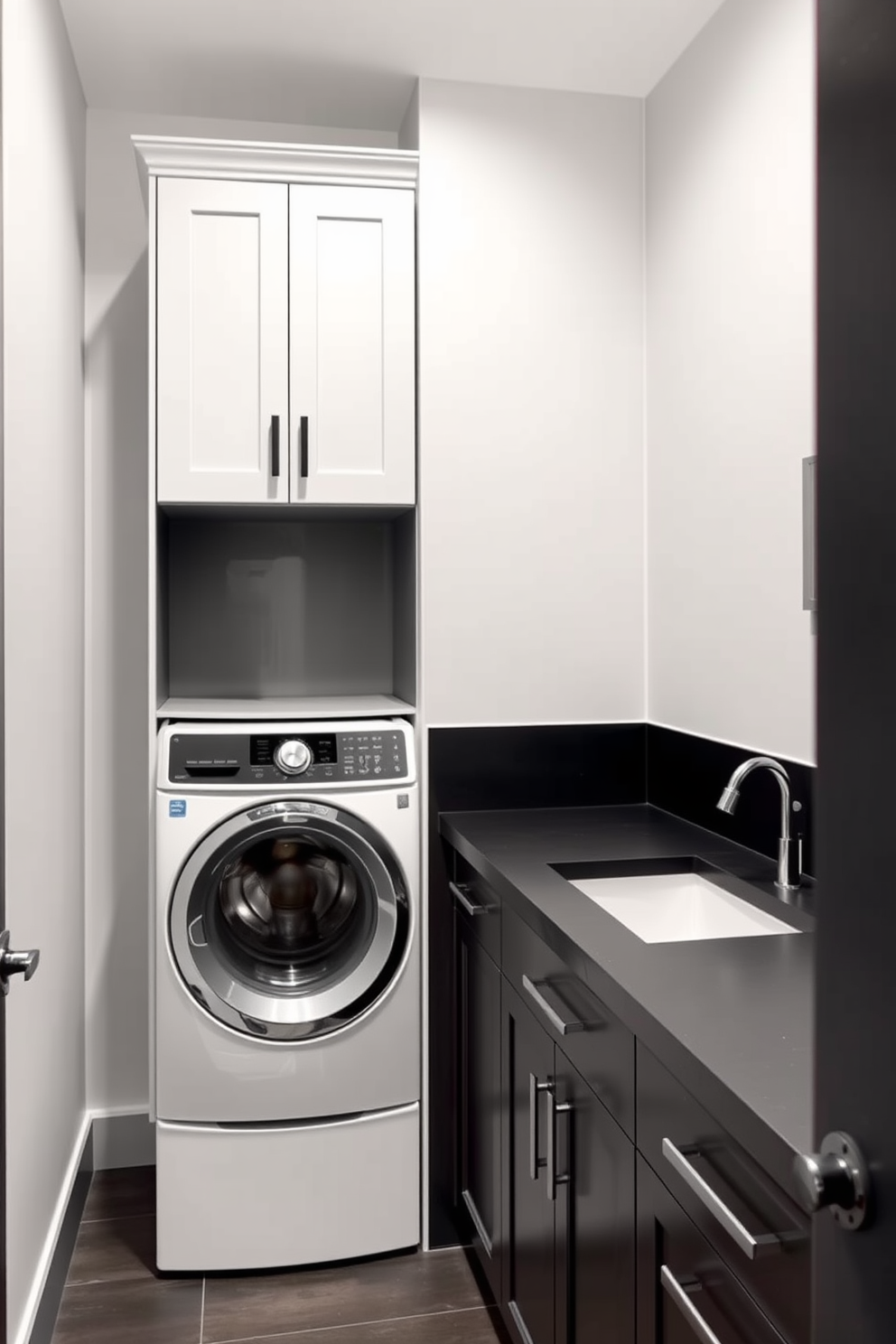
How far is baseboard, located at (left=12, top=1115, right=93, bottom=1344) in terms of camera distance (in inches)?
76.9

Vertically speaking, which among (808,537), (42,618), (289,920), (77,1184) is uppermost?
(808,537)

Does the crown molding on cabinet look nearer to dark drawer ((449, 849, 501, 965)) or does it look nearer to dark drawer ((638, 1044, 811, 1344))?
dark drawer ((449, 849, 501, 965))

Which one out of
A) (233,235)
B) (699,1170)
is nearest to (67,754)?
(233,235)

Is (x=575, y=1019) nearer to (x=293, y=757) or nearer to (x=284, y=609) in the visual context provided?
Result: (x=293, y=757)

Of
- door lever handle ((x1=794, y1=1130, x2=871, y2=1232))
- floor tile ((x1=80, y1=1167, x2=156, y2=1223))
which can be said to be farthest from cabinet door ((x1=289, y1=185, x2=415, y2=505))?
door lever handle ((x1=794, y1=1130, x2=871, y2=1232))

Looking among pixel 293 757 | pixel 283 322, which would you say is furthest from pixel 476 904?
pixel 283 322

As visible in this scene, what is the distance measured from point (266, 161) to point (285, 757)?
1334 mm

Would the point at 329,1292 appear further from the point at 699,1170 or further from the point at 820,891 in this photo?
the point at 820,891

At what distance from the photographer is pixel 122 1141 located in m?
2.83

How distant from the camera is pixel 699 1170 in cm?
115

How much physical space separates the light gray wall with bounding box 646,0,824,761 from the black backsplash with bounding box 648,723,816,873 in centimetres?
4

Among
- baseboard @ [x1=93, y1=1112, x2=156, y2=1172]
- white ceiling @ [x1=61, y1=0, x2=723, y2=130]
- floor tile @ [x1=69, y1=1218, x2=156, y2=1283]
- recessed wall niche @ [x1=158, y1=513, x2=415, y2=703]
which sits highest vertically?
white ceiling @ [x1=61, y1=0, x2=723, y2=130]

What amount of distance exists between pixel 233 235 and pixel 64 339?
1.47 feet

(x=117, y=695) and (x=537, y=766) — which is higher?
(x=117, y=695)
